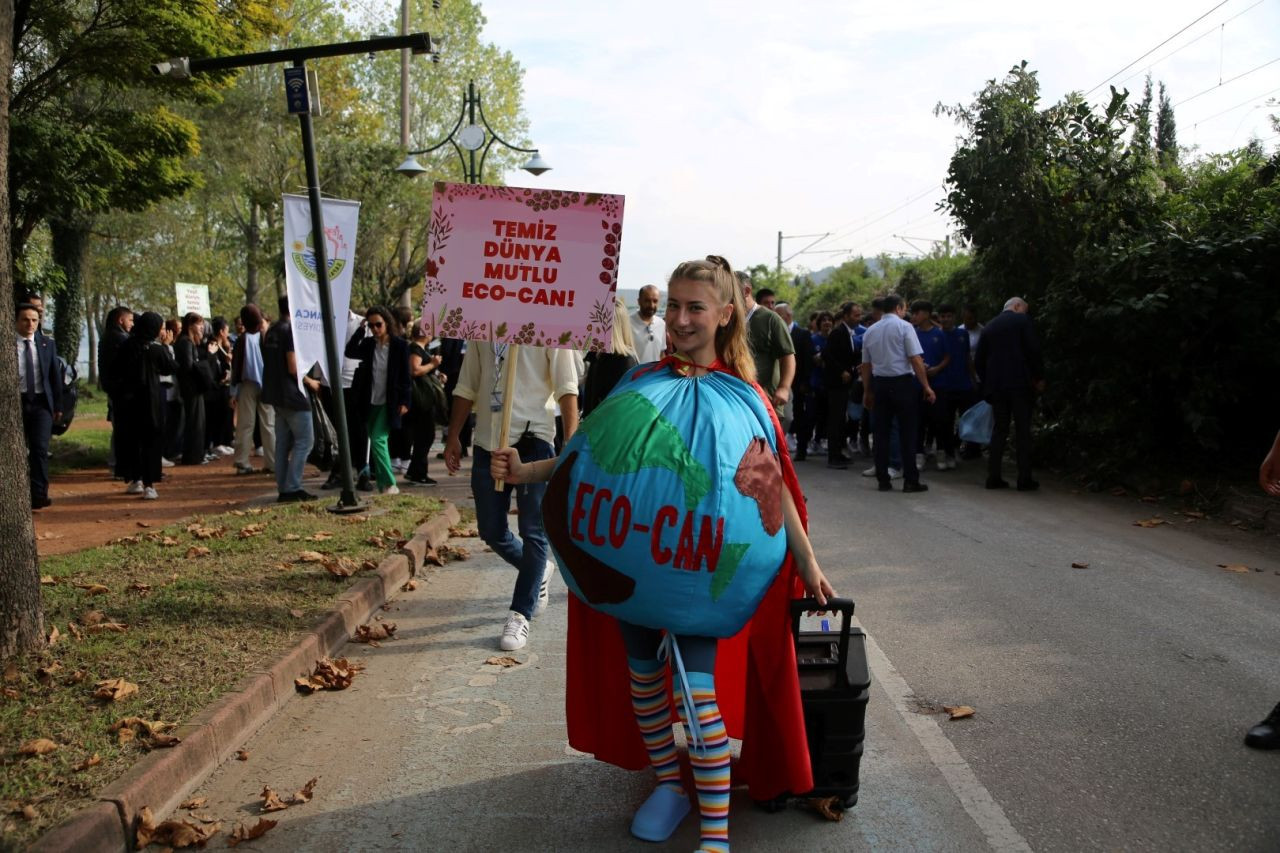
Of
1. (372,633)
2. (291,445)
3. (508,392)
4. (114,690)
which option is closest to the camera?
(114,690)

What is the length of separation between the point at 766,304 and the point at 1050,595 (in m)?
5.37

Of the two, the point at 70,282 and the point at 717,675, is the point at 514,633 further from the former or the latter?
the point at 70,282

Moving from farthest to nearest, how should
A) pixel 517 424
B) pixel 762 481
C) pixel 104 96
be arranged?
pixel 104 96
pixel 517 424
pixel 762 481

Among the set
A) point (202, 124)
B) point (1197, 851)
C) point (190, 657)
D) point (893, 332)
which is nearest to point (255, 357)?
point (893, 332)

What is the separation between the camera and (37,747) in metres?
4.19

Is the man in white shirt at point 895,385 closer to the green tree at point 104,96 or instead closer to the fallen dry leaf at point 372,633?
the fallen dry leaf at point 372,633

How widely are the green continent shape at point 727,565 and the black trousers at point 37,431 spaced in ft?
30.9

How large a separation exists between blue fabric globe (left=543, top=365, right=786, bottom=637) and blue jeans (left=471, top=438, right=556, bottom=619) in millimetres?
2718

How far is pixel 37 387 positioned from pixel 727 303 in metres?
9.15

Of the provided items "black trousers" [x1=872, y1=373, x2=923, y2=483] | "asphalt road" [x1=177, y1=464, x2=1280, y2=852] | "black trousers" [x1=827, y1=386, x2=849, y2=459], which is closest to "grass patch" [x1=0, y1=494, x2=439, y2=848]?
"asphalt road" [x1=177, y1=464, x2=1280, y2=852]

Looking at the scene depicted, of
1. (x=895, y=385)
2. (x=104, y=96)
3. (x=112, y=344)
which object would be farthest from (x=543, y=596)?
(x=104, y=96)

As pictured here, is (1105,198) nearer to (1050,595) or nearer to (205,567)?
(1050,595)

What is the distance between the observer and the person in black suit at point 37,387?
10.6 metres

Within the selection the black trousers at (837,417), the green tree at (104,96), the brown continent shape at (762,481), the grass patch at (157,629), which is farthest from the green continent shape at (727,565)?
the green tree at (104,96)
